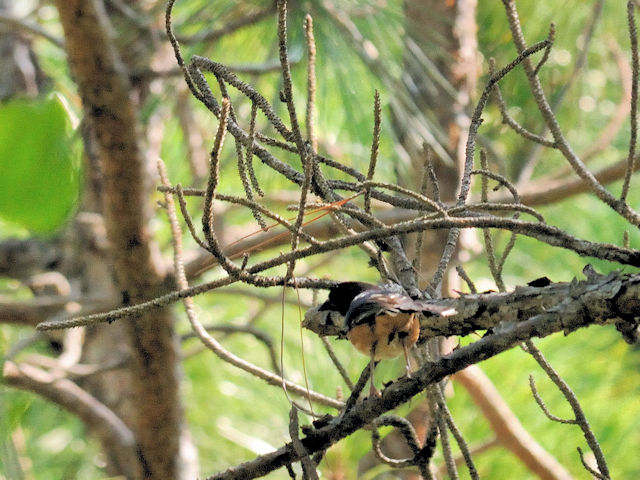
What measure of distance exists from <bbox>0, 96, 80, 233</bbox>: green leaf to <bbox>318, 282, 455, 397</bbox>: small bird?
0.23m

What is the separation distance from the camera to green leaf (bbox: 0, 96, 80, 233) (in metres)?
0.45

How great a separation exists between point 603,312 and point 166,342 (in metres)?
0.70

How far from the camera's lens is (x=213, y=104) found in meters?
0.35

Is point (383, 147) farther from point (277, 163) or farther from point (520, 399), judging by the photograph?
point (277, 163)

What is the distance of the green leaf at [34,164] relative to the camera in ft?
1.46

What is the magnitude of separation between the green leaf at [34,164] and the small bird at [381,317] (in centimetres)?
23

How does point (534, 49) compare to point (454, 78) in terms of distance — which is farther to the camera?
point (454, 78)

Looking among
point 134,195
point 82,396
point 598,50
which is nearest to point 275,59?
point 134,195

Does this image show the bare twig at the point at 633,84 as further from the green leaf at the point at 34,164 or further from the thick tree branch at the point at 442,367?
the green leaf at the point at 34,164

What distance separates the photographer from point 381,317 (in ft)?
0.96

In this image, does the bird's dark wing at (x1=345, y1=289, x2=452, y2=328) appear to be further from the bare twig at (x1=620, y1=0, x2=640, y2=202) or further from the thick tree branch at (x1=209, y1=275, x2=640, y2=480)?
the bare twig at (x1=620, y1=0, x2=640, y2=202)

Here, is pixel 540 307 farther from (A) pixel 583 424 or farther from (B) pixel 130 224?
(B) pixel 130 224

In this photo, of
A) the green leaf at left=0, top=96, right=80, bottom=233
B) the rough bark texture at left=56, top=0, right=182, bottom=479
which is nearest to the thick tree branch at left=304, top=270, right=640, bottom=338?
the green leaf at left=0, top=96, right=80, bottom=233

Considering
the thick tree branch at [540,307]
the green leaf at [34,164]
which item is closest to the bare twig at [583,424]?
the thick tree branch at [540,307]
